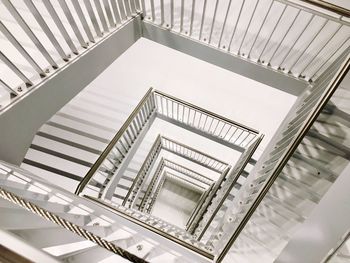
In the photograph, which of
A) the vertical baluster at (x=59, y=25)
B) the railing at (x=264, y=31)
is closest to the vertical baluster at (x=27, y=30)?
the vertical baluster at (x=59, y=25)

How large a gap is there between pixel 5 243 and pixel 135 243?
121cm

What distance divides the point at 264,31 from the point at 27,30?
2594 millimetres

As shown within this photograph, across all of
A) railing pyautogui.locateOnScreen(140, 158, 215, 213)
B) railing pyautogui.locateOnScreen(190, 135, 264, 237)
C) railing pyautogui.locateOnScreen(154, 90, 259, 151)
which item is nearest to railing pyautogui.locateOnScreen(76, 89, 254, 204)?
railing pyautogui.locateOnScreen(154, 90, 259, 151)

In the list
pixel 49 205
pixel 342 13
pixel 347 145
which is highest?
pixel 342 13

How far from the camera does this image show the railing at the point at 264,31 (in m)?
2.72

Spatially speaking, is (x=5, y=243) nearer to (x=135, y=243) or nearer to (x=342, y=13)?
(x=135, y=243)

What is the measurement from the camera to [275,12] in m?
2.84

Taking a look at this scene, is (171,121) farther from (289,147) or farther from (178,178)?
(178,178)

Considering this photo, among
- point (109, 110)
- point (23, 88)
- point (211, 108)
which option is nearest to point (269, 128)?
point (211, 108)

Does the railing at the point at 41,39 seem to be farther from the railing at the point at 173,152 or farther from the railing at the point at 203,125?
the railing at the point at 173,152

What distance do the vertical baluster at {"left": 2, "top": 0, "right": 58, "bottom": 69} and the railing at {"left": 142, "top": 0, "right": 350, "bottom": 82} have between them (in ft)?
5.50

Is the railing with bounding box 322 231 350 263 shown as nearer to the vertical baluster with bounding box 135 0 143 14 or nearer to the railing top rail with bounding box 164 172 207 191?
the vertical baluster with bounding box 135 0 143 14

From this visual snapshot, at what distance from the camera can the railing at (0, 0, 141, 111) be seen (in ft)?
5.16

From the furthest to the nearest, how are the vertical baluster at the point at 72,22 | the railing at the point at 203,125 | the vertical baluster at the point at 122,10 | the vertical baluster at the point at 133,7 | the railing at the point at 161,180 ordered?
the railing at the point at 161,180 < the railing at the point at 203,125 < the vertical baluster at the point at 133,7 < the vertical baluster at the point at 122,10 < the vertical baluster at the point at 72,22
